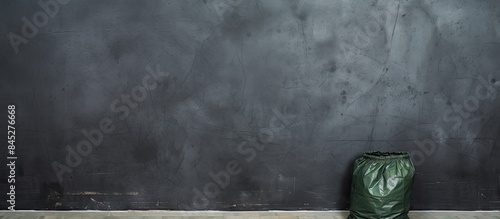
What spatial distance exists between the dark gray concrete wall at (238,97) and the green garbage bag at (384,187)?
0.42m

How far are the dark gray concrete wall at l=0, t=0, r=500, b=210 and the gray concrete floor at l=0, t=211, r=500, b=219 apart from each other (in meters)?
0.06

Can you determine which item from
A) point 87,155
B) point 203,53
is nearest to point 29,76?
point 87,155

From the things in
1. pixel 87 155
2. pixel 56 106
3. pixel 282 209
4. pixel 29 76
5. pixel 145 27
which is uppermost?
pixel 145 27

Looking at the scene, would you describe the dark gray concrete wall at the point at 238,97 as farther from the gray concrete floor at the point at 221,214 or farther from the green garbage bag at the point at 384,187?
the green garbage bag at the point at 384,187

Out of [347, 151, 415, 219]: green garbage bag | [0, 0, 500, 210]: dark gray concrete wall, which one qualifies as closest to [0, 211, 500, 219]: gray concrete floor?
[0, 0, 500, 210]: dark gray concrete wall

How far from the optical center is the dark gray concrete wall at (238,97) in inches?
128

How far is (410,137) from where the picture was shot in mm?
3375

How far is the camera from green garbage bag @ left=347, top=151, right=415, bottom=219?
2859mm

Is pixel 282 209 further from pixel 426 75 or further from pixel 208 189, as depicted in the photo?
pixel 426 75

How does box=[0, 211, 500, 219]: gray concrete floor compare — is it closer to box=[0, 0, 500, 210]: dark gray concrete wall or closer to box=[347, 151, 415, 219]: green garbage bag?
box=[0, 0, 500, 210]: dark gray concrete wall

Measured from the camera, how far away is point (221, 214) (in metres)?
3.33

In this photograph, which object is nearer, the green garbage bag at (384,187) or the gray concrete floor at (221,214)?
the green garbage bag at (384,187)

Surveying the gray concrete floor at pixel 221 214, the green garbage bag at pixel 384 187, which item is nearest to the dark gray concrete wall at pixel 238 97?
the gray concrete floor at pixel 221 214

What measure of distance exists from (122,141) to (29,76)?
2.69ft
